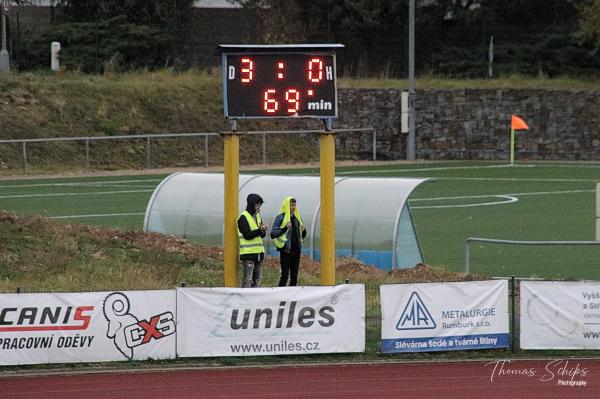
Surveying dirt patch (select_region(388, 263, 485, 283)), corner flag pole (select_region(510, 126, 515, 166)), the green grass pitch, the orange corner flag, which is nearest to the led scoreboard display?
dirt patch (select_region(388, 263, 485, 283))

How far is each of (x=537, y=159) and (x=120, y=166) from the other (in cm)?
1872

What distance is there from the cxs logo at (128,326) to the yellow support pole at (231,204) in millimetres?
2467

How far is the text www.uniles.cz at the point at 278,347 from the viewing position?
18.7 metres

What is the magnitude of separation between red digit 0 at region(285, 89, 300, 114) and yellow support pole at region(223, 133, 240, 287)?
1189mm

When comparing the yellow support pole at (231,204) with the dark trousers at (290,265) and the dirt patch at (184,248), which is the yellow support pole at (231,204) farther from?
the dirt patch at (184,248)

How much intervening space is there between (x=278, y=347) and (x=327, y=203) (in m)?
2.89

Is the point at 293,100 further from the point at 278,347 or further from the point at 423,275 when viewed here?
the point at 423,275

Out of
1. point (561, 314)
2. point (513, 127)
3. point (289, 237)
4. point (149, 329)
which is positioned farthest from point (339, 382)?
point (513, 127)

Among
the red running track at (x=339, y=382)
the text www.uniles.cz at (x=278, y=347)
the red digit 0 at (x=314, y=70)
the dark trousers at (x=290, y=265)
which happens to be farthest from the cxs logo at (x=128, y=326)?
the dark trousers at (x=290, y=265)

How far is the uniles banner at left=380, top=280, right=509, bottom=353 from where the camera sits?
Result: 18828 mm

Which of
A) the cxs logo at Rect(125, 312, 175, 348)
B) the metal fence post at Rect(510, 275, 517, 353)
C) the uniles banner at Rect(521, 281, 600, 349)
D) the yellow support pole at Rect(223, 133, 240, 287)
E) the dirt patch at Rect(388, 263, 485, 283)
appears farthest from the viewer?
the dirt patch at Rect(388, 263, 485, 283)

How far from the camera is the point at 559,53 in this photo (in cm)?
6744

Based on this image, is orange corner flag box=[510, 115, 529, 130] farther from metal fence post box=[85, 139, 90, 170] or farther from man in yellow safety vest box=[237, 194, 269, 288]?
man in yellow safety vest box=[237, 194, 269, 288]

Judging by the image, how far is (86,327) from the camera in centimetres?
1809
